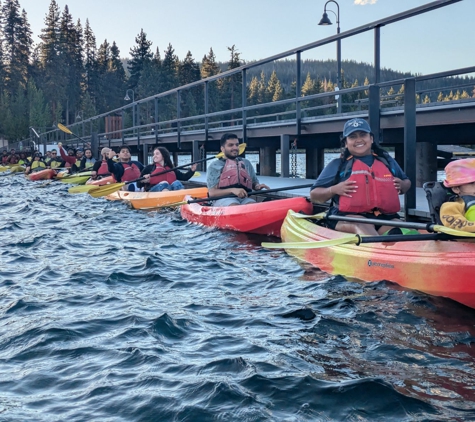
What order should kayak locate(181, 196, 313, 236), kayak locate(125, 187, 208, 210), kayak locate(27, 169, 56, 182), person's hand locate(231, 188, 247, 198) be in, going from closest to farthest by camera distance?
kayak locate(181, 196, 313, 236), person's hand locate(231, 188, 247, 198), kayak locate(125, 187, 208, 210), kayak locate(27, 169, 56, 182)

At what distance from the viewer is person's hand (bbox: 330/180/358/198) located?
599 centimetres

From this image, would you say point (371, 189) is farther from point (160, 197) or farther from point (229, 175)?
point (160, 197)

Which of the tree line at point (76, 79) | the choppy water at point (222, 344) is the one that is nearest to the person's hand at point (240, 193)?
the choppy water at point (222, 344)

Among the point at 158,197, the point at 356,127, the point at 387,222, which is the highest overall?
the point at 356,127

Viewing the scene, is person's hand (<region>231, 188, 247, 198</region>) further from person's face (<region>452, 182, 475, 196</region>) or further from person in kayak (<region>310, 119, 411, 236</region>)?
person's face (<region>452, 182, 475, 196</region>)

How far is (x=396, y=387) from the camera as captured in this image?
330 cm

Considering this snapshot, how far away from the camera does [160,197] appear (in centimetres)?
1198

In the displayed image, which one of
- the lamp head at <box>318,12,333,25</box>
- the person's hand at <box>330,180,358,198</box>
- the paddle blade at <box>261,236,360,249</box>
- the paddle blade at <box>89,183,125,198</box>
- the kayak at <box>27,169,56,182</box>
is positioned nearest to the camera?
the paddle blade at <box>261,236,360,249</box>

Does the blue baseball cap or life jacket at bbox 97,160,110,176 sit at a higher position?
the blue baseball cap

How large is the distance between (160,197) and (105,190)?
10.8 feet

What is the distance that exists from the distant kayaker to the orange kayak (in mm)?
6937

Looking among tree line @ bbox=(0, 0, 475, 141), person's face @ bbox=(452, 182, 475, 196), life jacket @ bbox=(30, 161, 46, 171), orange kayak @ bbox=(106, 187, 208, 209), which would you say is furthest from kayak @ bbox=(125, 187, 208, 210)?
tree line @ bbox=(0, 0, 475, 141)

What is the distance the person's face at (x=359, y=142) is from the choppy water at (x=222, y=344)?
1252mm

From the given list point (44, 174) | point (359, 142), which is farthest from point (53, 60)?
point (359, 142)
